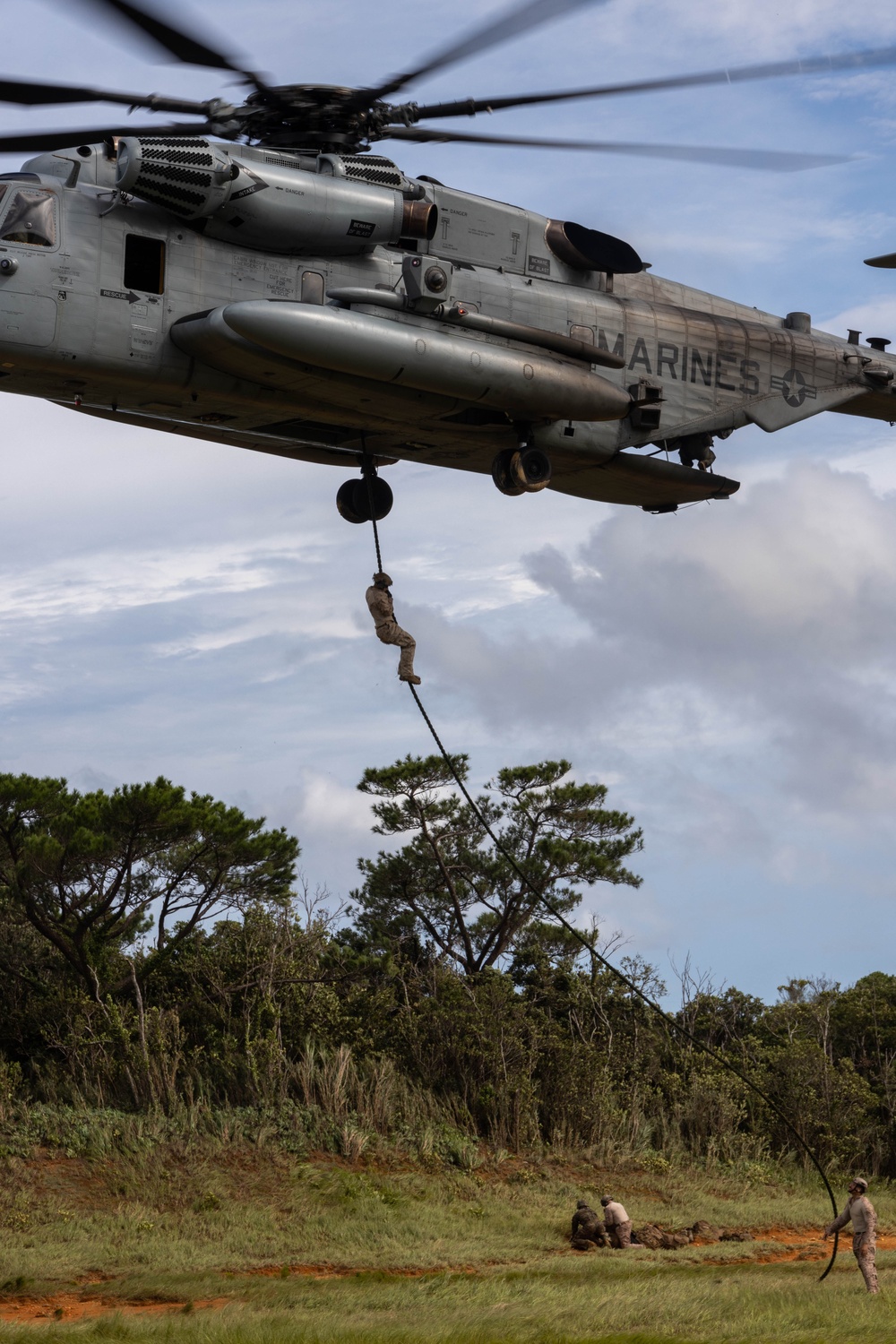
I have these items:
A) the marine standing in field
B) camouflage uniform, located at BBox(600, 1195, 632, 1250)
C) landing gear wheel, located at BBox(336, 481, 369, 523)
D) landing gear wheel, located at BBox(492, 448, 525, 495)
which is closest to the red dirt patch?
camouflage uniform, located at BBox(600, 1195, 632, 1250)

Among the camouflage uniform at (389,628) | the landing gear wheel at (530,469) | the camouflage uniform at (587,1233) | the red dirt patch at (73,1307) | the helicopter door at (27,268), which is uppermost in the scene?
the helicopter door at (27,268)

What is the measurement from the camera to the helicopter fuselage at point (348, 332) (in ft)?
38.2

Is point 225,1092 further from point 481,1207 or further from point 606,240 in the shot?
point 606,240

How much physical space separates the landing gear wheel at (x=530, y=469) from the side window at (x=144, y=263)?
11.5 ft

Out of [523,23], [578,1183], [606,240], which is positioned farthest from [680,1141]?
[523,23]

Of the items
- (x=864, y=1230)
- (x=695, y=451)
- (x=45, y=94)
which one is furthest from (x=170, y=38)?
(x=864, y=1230)

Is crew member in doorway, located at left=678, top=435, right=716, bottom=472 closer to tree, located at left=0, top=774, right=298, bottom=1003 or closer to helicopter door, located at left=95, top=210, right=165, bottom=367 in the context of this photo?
helicopter door, located at left=95, top=210, right=165, bottom=367

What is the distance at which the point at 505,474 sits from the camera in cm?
1371

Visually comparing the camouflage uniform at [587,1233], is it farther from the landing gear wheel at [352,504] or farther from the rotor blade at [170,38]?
the rotor blade at [170,38]

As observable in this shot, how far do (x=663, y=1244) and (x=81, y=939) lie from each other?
38.5 feet

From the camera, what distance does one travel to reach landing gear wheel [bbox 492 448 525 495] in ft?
44.8

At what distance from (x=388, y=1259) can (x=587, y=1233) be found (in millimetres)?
2375

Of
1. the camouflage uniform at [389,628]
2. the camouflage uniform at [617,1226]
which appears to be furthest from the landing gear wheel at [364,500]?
the camouflage uniform at [617,1226]

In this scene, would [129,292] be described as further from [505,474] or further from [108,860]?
[108,860]
